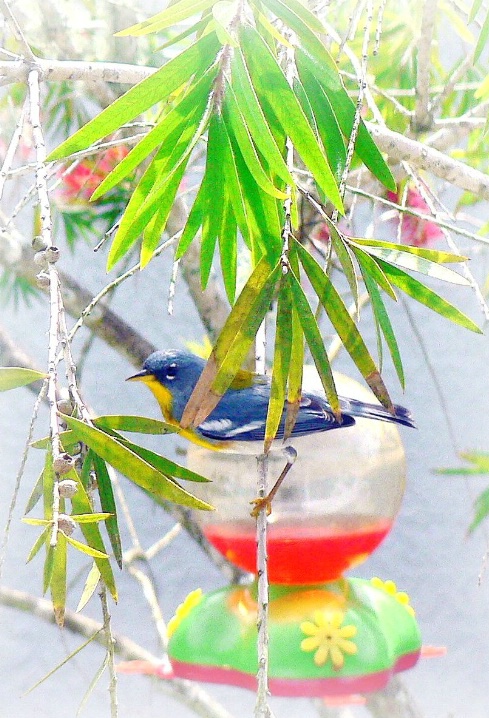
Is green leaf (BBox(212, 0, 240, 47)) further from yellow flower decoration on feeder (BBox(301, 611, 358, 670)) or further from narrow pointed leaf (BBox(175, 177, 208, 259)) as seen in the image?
yellow flower decoration on feeder (BBox(301, 611, 358, 670))

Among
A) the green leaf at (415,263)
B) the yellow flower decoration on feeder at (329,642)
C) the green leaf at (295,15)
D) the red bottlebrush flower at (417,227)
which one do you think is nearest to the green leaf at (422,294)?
the green leaf at (415,263)

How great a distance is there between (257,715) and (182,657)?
0.99 ft

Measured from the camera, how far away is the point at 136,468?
31 centimetres

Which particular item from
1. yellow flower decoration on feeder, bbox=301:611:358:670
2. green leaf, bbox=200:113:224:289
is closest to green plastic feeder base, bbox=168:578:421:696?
yellow flower decoration on feeder, bbox=301:611:358:670

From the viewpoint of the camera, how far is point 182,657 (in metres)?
0.57

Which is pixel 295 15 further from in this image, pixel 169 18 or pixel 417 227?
Answer: pixel 417 227

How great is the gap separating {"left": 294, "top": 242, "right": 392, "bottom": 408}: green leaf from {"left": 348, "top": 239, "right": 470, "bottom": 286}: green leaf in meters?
0.03

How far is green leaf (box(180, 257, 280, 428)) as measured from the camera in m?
0.33

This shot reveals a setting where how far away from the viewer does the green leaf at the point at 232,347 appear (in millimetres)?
332

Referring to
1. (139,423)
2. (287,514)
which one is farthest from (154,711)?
(139,423)

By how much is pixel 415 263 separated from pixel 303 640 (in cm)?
29

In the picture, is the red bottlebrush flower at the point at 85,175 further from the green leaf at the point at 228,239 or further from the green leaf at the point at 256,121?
the green leaf at the point at 256,121

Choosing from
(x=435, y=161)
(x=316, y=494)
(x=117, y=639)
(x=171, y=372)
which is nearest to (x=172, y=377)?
(x=171, y=372)

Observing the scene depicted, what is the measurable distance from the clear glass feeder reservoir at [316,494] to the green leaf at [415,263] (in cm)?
14
